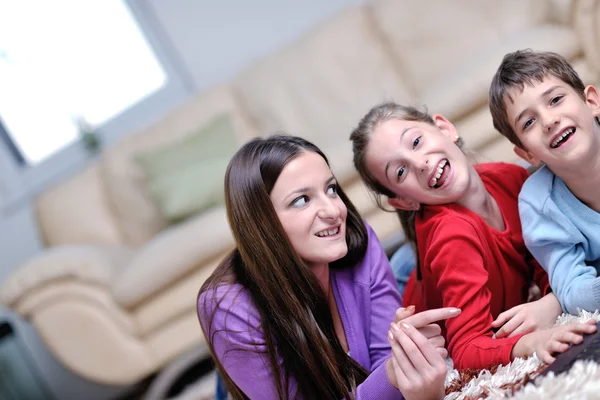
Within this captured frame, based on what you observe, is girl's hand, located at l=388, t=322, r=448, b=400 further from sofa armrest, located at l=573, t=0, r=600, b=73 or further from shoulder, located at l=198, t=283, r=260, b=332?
sofa armrest, located at l=573, t=0, r=600, b=73

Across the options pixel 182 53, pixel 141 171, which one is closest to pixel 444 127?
pixel 141 171

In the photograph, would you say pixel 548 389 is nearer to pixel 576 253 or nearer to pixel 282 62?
pixel 576 253

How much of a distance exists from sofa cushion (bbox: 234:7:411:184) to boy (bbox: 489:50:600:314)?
1.98m

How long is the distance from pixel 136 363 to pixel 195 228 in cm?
58

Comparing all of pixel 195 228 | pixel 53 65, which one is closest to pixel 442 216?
pixel 195 228

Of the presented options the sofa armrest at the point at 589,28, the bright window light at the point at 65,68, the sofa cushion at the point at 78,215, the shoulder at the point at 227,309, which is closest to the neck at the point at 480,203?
the shoulder at the point at 227,309

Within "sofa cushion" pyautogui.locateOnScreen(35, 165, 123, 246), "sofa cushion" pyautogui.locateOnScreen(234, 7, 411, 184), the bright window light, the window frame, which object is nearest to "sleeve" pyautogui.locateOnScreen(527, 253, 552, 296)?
"sofa cushion" pyautogui.locateOnScreen(234, 7, 411, 184)

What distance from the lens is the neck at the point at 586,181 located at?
42.9 inches

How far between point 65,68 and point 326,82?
1.65 meters

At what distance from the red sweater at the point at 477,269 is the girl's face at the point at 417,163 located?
4cm

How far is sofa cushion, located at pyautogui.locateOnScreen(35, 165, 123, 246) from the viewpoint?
3393mm

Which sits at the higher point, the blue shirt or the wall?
the wall

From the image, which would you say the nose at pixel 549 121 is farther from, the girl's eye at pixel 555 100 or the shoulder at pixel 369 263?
the shoulder at pixel 369 263

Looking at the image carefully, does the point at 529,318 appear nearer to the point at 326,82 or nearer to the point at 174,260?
the point at 174,260
